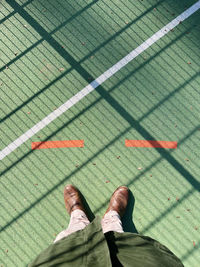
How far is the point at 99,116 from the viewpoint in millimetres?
3660

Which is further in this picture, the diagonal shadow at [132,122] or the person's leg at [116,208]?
the diagonal shadow at [132,122]

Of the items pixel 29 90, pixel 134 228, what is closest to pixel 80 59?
pixel 29 90

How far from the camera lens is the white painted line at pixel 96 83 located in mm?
3691

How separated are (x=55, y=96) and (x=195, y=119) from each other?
1.96 m

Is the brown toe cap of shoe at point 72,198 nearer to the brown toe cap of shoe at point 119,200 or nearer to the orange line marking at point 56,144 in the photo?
the brown toe cap of shoe at point 119,200

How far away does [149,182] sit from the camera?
3.59 meters

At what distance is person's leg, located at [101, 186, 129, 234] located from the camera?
11.0 feet

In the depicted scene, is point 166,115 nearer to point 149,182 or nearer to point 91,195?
point 149,182

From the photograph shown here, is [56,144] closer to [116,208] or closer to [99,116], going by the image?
[99,116]

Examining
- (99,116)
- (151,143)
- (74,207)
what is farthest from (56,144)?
(151,143)

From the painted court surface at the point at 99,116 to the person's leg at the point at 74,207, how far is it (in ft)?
0.39

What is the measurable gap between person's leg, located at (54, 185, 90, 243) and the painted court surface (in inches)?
4.7

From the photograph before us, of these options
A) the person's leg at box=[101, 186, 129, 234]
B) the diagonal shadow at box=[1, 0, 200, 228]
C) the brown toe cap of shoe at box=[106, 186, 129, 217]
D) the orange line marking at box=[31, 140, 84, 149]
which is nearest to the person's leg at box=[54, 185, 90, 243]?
the person's leg at box=[101, 186, 129, 234]

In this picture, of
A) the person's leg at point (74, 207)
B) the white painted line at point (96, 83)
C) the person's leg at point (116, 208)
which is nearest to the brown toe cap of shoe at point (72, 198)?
the person's leg at point (74, 207)
